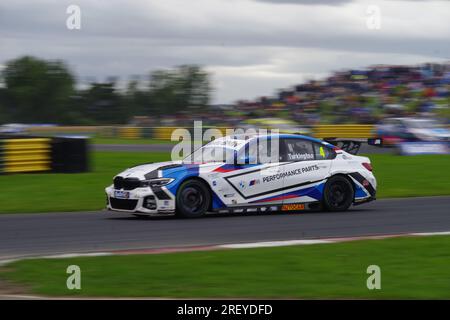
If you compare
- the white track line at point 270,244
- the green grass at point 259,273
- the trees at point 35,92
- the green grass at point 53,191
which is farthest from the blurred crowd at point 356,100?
the green grass at point 259,273

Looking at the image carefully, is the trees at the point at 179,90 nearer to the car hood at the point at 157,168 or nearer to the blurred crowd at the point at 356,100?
the blurred crowd at the point at 356,100

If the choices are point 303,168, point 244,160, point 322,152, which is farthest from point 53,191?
point 322,152

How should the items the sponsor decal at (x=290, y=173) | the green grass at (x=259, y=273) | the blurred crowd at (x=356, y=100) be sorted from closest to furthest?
the green grass at (x=259, y=273), the sponsor decal at (x=290, y=173), the blurred crowd at (x=356, y=100)

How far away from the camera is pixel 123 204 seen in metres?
12.0

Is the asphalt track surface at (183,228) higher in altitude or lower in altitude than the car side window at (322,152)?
lower

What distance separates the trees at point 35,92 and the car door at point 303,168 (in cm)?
6239

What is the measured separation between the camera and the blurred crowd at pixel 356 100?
42.6 metres

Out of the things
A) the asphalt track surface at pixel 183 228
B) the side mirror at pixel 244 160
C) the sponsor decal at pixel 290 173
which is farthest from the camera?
the sponsor decal at pixel 290 173

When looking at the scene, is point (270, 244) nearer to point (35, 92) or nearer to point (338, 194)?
point (338, 194)

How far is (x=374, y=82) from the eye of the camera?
4703cm

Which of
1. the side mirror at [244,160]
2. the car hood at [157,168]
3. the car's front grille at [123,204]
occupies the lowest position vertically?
the car's front grille at [123,204]

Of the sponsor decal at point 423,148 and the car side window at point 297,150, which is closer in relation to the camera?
the car side window at point 297,150

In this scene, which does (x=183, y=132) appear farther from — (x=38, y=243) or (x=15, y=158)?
Result: (x=38, y=243)
